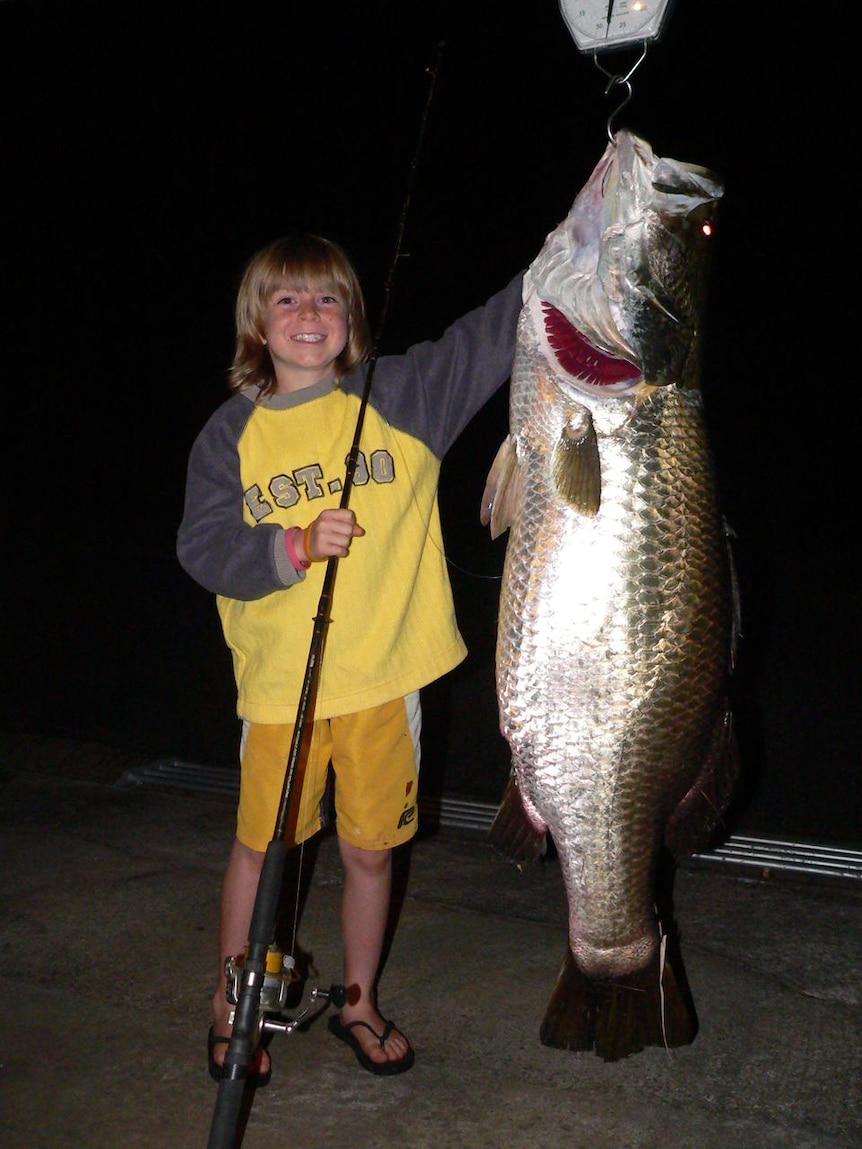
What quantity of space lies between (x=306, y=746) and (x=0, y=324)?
21.1 metres

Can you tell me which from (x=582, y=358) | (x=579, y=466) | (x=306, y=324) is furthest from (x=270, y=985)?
(x=306, y=324)

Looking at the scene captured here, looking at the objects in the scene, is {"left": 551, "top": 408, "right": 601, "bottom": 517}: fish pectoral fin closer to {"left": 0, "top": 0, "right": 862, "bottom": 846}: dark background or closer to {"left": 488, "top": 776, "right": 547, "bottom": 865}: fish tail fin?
{"left": 488, "top": 776, "right": 547, "bottom": 865}: fish tail fin

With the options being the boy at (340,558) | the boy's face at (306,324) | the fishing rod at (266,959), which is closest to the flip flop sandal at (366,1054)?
the boy at (340,558)

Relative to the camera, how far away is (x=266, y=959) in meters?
2.22

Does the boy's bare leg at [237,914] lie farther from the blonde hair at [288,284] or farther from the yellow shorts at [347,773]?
the blonde hair at [288,284]

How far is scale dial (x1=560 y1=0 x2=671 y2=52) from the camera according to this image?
7.09 feet

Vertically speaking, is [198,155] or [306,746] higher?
[198,155]

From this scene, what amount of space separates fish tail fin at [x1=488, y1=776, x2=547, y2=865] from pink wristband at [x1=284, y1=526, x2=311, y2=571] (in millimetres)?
695

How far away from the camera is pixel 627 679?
196 centimetres

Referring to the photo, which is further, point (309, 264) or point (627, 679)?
point (309, 264)

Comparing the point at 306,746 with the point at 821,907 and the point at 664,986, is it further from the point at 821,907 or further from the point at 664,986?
Answer: the point at 821,907

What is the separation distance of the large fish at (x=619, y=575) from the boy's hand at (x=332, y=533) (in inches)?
13.8

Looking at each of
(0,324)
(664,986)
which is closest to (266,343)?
(664,986)

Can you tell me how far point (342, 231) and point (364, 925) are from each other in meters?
17.8
